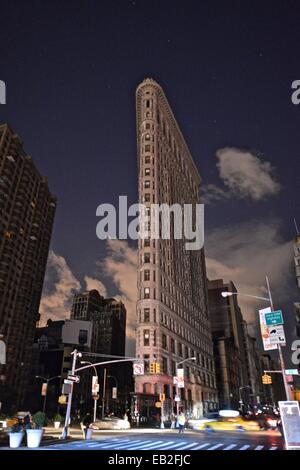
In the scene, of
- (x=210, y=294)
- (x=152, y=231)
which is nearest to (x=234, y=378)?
(x=210, y=294)

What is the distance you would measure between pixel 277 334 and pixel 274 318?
88 centimetres

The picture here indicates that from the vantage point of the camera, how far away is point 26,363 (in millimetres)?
99562

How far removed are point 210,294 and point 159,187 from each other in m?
101

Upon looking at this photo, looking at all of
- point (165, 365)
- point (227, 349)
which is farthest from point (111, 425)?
point (227, 349)

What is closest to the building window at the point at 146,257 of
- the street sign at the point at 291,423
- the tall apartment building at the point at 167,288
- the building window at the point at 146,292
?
the tall apartment building at the point at 167,288

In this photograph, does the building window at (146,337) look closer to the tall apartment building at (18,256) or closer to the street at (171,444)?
the tall apartment building at (18,256)

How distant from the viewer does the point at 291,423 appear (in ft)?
53.5

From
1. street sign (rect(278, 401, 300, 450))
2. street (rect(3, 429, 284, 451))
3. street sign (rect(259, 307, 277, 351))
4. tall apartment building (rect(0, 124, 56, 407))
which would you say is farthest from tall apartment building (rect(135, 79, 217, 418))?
street sign (rect(278, 401, 300, 450))

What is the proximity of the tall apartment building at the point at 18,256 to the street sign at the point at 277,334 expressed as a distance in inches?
3116

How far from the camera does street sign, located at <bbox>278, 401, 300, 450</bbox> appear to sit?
15.9 metres

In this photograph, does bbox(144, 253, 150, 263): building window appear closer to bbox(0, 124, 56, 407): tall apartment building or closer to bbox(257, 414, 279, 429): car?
bbox(0, 124, 56, 407): tall apartment building

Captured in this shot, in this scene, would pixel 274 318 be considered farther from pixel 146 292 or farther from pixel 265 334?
pixel 146 292

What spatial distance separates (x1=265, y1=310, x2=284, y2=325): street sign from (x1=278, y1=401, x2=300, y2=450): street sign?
178 inches

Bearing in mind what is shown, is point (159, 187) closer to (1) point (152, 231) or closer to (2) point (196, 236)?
(1) point (152, 231)
